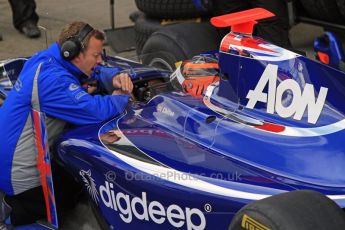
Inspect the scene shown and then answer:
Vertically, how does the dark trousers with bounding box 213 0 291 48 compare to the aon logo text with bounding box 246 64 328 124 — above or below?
below

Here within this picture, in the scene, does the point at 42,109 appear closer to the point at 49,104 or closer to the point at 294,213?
the point at 49,104

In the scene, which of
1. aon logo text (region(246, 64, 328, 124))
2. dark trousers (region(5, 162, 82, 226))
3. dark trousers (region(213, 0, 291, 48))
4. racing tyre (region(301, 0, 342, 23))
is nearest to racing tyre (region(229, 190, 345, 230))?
aon logo text (region(246, 64, 328, 124))

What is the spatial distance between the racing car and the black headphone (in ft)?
1.24

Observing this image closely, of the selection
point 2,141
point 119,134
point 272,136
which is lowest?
point 2,141

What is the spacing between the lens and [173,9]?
16.2 ft

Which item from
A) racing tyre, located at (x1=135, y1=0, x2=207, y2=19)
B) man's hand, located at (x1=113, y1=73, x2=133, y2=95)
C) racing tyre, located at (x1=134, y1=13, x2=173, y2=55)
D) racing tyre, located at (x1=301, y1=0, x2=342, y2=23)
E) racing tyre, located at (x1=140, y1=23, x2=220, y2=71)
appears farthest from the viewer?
racing tyre, located at (x1=301, y1=0, x2=342, y2=23)

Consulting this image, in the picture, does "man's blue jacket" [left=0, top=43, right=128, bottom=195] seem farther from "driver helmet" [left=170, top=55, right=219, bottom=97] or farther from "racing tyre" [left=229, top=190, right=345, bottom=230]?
"racing tyre" [left=229, top=190, right=345, bottom=230]

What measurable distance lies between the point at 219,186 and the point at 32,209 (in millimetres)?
1367

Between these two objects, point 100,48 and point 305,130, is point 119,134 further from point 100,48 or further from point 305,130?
point 305,130

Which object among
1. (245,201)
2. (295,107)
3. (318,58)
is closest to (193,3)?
(318,58)

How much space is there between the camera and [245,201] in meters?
2.17

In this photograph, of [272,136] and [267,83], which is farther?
[267,83]

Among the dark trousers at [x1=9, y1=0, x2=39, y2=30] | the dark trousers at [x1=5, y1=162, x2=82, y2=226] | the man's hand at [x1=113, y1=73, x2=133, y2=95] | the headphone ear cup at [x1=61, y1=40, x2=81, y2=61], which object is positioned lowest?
the dark trousers at [x1=9, y1=0, x2=39, y2=30]

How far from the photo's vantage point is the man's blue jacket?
9.58 ft
